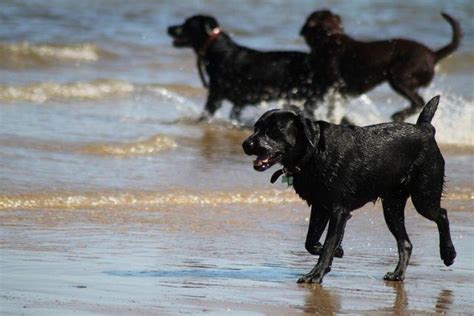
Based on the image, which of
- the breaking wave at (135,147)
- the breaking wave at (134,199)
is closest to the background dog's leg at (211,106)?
the breaking wave at (135,147)

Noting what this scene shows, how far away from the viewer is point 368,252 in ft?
24.7

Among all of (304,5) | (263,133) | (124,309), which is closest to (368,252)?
(263,133)

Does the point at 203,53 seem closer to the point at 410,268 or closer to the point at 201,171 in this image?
the point at 201,171

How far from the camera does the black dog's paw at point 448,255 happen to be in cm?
688

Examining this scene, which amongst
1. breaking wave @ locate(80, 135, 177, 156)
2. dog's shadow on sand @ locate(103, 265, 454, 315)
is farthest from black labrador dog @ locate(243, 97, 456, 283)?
breaking wave @ locate(80, 135, 177, 156)

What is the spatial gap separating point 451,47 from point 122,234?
692cm

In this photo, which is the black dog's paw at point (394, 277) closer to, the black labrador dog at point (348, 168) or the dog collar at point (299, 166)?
the black labrador dog at point (348, 168)

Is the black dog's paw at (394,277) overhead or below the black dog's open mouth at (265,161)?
below

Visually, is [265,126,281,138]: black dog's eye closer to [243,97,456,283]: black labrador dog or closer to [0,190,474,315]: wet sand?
[243,97,456,283]: black labrador dog

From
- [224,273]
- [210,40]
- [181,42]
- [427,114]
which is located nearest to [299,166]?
[224,273]

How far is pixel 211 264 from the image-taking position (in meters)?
6.89

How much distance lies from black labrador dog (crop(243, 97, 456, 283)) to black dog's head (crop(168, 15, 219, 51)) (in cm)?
752

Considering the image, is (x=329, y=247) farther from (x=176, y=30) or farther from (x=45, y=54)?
(x=45, y=54)

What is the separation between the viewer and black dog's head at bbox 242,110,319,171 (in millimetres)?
6402
